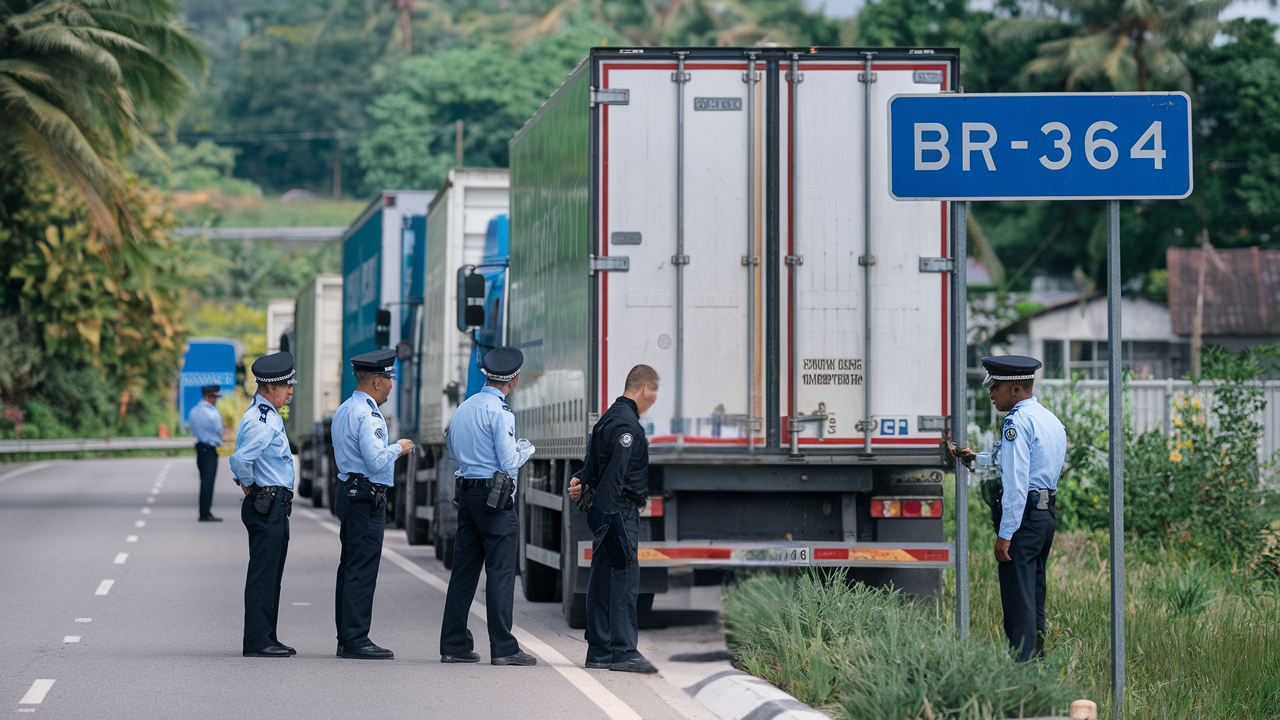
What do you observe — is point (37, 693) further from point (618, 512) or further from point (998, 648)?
point (998, 648)

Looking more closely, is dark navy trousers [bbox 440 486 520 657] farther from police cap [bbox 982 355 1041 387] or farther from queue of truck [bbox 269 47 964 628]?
police cap [bbox 982 355 1041 387]

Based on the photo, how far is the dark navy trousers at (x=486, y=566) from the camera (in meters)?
10.3

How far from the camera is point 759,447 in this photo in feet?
36.4

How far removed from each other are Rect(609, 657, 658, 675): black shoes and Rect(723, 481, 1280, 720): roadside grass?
19.8 inches

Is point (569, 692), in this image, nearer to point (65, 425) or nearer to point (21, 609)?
point (21, 609)

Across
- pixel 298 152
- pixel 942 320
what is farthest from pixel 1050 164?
pixel 298 152

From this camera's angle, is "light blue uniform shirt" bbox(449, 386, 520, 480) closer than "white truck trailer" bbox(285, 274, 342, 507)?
Yes

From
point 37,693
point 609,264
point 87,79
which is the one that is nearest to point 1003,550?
point 609,264

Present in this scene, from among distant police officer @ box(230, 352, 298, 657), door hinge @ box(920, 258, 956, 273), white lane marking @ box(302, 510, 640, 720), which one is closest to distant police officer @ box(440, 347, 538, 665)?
white lane marking @ box(302, 510, 640, 720)

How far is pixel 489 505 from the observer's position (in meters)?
10.2

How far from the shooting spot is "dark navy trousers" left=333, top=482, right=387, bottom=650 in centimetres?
1053

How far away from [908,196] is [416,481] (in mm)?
12283

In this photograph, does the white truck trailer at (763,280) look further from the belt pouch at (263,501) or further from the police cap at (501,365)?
the belt pouch at (263,501)

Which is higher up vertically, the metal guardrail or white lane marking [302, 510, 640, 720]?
the metal guardrail
